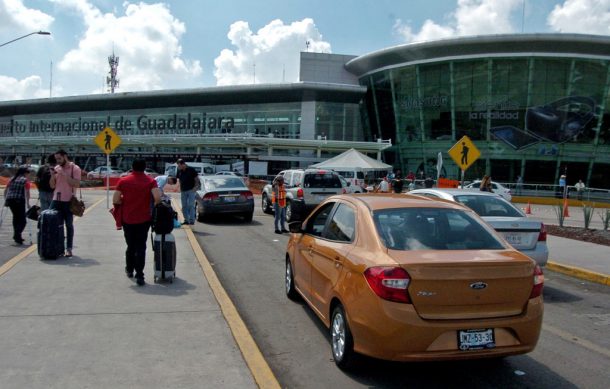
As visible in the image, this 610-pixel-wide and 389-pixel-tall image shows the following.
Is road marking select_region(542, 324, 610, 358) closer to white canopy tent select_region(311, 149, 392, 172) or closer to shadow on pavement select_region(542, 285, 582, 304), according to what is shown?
shadow on pavement select_region(542, 285, 582, 304)

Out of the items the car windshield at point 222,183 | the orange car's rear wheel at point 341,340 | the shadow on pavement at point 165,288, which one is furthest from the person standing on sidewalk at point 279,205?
the orange car's rear wheel at point 341,340

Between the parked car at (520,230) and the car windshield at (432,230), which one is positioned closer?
the car windshield at (432,230)

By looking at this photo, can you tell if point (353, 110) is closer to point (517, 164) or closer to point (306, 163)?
point (306, 163)

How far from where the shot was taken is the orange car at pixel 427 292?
3963mm

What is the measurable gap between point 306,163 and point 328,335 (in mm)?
46081

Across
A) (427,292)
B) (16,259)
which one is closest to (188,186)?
(16,259)

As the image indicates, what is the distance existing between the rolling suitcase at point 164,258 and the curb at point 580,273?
281 inches

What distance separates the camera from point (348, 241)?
16.2ft

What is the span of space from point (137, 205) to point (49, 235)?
92.8 inches

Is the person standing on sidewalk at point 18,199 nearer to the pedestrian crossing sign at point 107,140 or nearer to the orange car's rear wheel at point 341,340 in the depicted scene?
the orange car's rear wheel at point 341,340

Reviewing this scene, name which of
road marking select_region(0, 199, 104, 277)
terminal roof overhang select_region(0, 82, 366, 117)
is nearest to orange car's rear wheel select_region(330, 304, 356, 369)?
road marking select_region(0, 199, 104, 277)

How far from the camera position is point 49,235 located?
27.7 feet

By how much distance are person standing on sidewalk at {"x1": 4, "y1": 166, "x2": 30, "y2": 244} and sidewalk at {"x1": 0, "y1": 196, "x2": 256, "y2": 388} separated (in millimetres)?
2235

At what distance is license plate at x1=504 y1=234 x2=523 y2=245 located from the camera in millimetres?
8023
